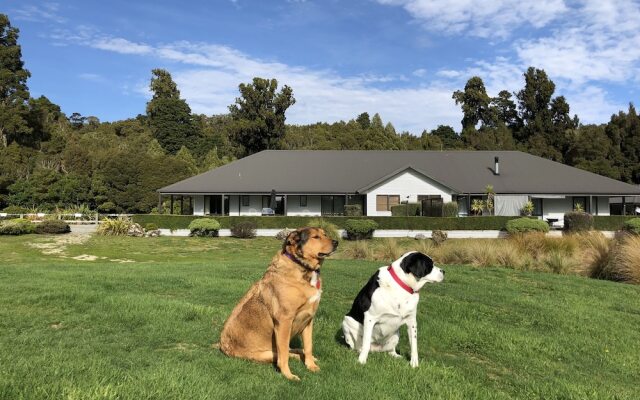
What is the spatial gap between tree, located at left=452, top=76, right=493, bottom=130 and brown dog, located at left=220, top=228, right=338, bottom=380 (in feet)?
258

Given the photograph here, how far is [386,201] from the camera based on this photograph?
3788 centimetres

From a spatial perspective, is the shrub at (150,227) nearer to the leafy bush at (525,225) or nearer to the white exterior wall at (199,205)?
the white exterior wall at (199,205)

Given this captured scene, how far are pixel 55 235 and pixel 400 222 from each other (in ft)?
71.6

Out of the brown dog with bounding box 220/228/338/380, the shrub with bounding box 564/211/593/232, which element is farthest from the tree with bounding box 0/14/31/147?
the brown dog with bounding box 220/228/338/380

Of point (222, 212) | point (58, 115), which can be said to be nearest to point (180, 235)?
point (222, 212)

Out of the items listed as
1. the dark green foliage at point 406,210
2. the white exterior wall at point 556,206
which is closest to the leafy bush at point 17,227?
the dark green foliage at point 406,210

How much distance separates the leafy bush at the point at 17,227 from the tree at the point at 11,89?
31.1m

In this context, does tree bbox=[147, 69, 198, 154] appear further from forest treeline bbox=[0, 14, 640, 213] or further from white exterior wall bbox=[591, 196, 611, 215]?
white exterior wall bbox=[591, 196, 611, 215]

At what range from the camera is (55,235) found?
2984 centimetres

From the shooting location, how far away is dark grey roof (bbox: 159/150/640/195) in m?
38.7

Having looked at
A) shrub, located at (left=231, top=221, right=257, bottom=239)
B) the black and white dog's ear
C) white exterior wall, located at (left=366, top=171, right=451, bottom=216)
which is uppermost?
white exterior wall, located at (left=366, top=171, right=451, bottom=216)

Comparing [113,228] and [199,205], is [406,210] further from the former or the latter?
[113,228]

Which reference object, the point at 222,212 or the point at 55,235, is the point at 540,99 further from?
the point at 55,235

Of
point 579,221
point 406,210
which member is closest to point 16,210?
point 406,210
